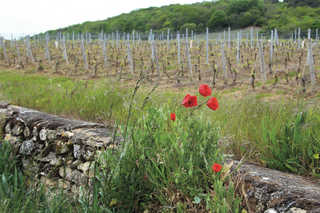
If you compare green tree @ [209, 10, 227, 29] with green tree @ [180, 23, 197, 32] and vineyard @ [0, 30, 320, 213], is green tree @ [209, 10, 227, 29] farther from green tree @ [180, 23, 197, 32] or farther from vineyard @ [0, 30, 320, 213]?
vineyard @ [0, 30, 320, 213]

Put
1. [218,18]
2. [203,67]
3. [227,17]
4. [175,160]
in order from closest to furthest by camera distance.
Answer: [175,160] → [203,67] → [218,18] → [227,17]

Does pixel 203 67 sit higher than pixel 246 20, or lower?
lower

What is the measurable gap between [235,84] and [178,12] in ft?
247

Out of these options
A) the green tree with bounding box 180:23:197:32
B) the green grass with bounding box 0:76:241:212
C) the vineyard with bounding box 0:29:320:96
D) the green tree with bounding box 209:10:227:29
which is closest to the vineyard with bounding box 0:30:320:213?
the green grass with bounding box 0:76:241:212

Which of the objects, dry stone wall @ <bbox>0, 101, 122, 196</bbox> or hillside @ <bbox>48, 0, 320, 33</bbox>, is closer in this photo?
dry stone wall @ <bbox>0, 101, 122, 196</bbox>

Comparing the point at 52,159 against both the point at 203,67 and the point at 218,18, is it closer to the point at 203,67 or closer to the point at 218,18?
the point at 203,67

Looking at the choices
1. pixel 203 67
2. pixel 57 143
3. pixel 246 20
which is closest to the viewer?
pixel 57 143

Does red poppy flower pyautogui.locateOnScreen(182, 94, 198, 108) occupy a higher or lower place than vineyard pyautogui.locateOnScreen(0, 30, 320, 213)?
higher

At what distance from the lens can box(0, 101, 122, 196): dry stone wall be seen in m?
1.98

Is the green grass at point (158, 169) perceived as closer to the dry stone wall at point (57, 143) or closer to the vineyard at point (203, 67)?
the dry stone wall at point (57, 143)

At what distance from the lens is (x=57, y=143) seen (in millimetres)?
2332

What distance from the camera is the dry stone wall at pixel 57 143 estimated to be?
1.98 meters

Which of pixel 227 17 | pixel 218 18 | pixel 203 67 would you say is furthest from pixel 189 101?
pixel 227 17

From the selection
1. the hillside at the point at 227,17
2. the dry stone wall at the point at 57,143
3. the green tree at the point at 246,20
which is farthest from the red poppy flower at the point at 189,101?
the green tree at the point at 246,20
